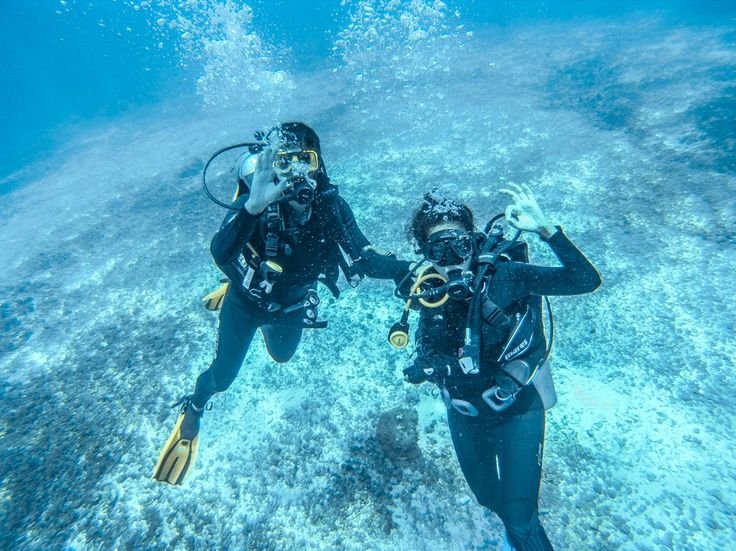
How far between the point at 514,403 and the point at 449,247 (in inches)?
57.7

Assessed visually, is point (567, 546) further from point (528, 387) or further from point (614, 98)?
point (614, 98)

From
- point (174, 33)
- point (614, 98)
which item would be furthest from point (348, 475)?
point (174, 33)

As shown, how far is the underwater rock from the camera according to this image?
3.54m

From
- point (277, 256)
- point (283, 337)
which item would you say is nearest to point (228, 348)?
point (283, 337)

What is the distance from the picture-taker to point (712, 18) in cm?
1748

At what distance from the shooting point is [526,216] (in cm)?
251

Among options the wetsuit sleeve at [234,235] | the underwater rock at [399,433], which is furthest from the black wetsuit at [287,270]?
the underwater rock at [399,433]

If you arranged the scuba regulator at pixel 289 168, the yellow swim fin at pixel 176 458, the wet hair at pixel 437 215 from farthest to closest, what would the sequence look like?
the yellow swim fin at pixel 176 458
the scuba regulator at pixel 289 168
the wet hair at pixel 437 215

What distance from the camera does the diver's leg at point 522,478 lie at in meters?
2.51

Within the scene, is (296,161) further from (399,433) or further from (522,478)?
(522,478)

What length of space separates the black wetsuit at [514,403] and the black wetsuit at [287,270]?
0.89m

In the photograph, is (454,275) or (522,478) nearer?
(454,275)

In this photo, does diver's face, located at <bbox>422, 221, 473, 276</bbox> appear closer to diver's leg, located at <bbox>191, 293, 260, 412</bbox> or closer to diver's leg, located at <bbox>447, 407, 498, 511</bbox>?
diver's leg, located at <bbox>447, 407, 498, 511</bbox>

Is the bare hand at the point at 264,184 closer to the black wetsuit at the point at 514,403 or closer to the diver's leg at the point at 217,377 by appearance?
the diver's leg at the point at 217,377
